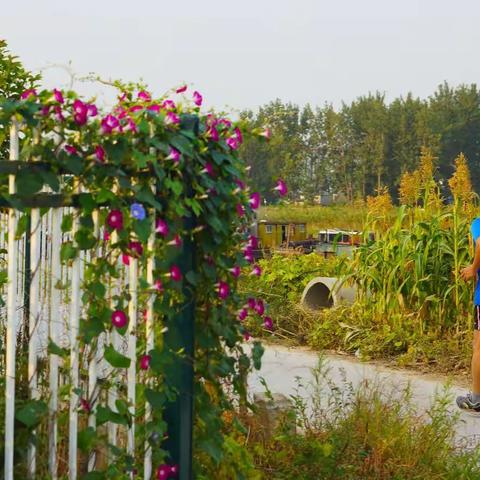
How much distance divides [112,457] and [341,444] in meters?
1.42

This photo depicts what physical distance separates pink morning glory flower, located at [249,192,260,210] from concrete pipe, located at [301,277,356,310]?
5.54m

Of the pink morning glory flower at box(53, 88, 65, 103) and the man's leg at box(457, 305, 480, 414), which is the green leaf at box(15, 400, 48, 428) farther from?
the man's leg at box(457, 305, 480, 414)

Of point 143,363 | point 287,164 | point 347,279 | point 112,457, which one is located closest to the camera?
point 143,363

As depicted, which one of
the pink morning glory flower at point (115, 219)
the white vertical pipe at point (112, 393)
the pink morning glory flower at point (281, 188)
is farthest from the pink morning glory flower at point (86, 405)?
the pink morning glory flower at point (281, 188)

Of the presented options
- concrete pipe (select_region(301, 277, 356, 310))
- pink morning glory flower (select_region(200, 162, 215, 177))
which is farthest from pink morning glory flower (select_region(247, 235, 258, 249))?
concrete pipe (select_region(301, 277, 356, 310))

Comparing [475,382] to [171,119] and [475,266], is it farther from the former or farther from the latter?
[171,119]

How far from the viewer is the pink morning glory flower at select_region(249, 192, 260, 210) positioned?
329cm

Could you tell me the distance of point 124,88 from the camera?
3.28 metres

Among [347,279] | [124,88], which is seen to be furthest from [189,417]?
[347,279]

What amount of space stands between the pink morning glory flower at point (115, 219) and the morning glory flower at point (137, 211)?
0.04m

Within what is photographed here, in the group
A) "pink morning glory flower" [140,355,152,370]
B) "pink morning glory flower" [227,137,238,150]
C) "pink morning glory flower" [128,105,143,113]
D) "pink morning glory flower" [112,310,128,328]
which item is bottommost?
"pink morning glory flower" [140,355,152,370]

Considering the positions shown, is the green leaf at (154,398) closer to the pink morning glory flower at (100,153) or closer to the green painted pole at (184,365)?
the green painted pole at (184,365)

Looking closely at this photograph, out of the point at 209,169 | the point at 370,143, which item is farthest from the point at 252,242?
the point at 370,143

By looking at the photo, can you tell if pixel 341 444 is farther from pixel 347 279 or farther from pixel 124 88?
pixel 347 279
